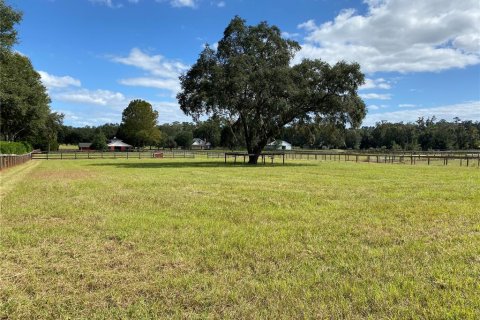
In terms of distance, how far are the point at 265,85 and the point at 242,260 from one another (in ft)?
80.1

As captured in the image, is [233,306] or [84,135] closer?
[233,306]

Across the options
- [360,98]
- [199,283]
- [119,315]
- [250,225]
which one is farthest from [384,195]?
[360,98]

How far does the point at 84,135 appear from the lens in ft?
438

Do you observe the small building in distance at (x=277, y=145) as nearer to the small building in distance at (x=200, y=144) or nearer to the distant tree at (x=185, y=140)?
the distant tree at (x=185, y=140)

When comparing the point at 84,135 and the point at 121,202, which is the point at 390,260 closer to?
the point at 121,202

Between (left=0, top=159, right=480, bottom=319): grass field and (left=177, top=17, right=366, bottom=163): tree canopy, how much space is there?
2022cm

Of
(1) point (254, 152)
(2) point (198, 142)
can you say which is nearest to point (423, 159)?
(1) point (254, 152)

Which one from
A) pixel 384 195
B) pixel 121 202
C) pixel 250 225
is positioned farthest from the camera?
pixel 384 195

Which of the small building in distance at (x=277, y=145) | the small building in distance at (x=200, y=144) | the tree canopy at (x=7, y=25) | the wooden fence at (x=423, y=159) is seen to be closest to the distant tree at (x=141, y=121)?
the small building in distance at (x=277, y=145)

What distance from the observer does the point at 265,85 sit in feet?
92.6

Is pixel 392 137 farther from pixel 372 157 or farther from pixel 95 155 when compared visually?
pixel 95 155

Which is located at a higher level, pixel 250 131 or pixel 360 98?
pixel 360 98

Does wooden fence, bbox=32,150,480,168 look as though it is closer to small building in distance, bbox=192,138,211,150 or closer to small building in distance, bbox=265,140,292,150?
small building in distance, bbox=265,140,292,150

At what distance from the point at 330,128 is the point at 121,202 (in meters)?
24.5
